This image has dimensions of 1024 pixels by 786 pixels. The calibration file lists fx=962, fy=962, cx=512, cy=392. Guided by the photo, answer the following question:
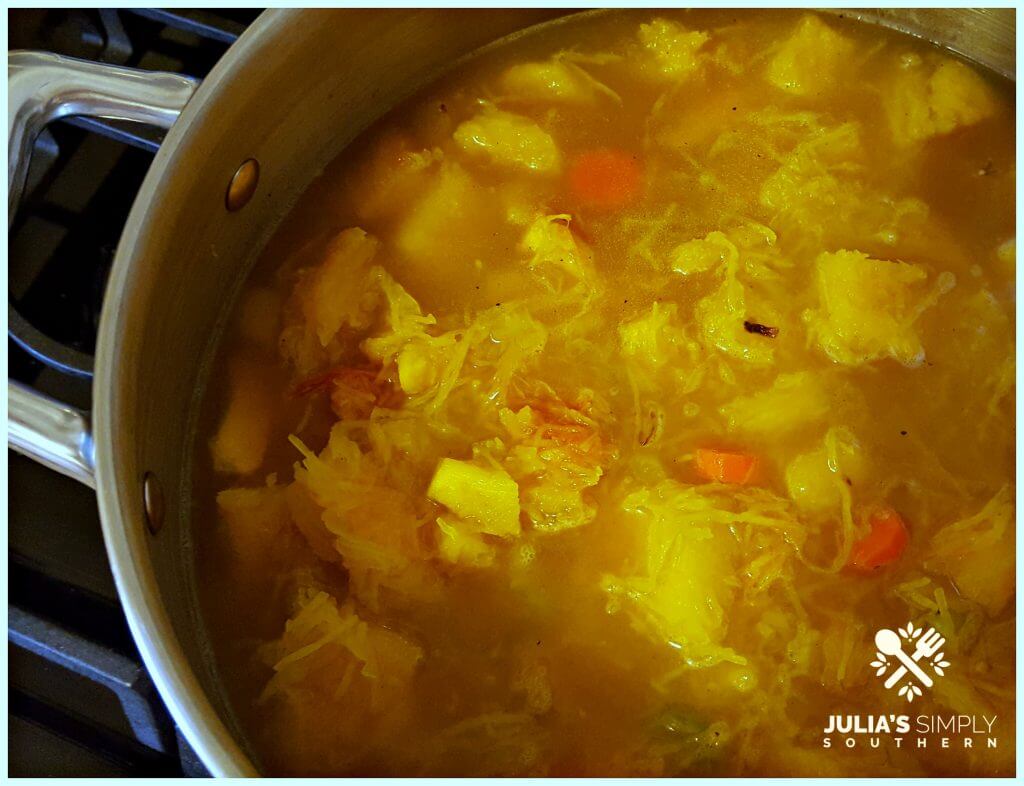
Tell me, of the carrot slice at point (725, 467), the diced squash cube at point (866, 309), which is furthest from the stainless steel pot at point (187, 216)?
the carrot slice at point (725, 467)

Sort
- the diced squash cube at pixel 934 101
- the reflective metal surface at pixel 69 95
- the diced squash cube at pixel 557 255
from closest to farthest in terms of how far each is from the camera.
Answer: the reflective metal surface at pixel 69 95 → the diced squash cube at pixel 557 255 → the diced squash cube at pixel 934 101

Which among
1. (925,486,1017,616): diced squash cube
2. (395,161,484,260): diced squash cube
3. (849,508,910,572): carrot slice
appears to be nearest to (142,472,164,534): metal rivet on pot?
(395,161,484,260): diced squash cube

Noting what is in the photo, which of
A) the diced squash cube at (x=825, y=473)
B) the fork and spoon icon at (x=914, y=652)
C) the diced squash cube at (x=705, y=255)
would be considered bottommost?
the fork and spoon icon at (x=914, y=652)

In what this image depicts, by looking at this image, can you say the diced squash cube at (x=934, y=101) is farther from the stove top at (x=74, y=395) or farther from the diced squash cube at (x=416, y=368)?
the stove top at (x=74, y=395)

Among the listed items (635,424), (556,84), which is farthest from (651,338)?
(556,84)

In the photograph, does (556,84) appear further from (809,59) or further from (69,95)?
(69,95)
